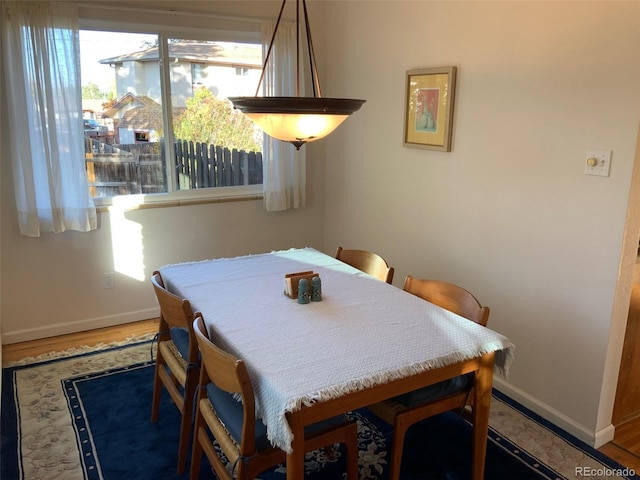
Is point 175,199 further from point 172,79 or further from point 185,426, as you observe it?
point 185,426

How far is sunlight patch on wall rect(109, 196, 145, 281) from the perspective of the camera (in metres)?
3.57

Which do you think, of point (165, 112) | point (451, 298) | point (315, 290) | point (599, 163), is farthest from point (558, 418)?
Result: point (165, 112)

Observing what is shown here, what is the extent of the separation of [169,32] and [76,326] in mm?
2143

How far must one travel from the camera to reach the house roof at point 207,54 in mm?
3543

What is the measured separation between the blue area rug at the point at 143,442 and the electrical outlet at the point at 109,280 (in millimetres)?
817

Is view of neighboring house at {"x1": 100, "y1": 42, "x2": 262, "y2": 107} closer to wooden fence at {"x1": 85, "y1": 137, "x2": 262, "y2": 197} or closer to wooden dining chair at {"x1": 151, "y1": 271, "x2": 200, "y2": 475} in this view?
wooden fence at {"x1": 85, "y1": 137, "x2": 262, "y2": 197}

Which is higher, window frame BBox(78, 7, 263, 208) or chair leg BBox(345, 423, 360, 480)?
window frame BBox(78, 7, 263, 208)

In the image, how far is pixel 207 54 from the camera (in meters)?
3.78

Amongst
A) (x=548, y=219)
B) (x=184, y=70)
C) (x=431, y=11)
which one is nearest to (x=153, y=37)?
(x=184, y=70)

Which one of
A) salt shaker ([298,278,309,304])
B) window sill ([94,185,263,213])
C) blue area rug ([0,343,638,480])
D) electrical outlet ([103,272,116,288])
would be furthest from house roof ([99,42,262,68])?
salt shaker ([298,278,309,304])

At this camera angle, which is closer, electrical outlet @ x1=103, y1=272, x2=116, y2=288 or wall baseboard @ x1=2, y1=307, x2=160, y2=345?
wall baseboard @ x1=2, y1=307, x2=160, y2=345

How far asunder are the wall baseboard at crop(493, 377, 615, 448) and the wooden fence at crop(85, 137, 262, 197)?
2408mm

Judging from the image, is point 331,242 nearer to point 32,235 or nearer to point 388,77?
point 388,77

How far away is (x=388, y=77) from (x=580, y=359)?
2.13m
